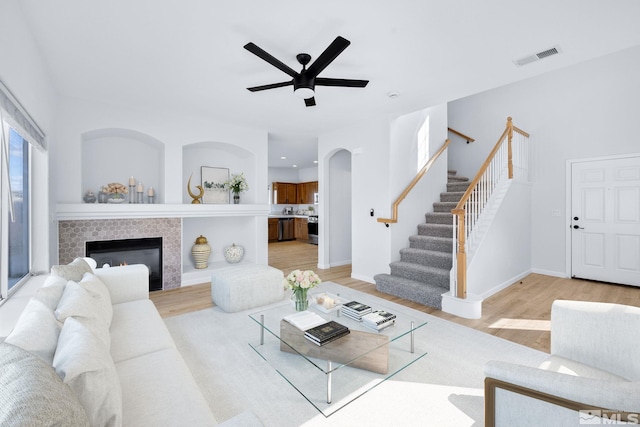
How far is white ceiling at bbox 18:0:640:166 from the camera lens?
2.07 metres

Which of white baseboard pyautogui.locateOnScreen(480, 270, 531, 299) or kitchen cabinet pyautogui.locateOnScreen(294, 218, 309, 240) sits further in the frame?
kitchen cabinet pyautogui.locateOnScreen(294, 218, 309, 240)

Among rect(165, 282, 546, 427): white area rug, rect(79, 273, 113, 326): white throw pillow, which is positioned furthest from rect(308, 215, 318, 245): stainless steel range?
rect(79, 273, 113, 326): white throw pillow

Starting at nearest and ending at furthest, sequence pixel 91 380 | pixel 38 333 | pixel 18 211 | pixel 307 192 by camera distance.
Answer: pixel 91 380 → pixel 38 333 → pixel 18 211 → pixel 307 192

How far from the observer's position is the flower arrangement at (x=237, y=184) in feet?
17.0

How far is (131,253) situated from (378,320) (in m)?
3.75

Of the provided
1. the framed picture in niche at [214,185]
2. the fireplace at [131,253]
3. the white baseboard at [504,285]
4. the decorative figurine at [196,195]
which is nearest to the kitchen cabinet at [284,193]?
the framed picture in niche at [214,185]

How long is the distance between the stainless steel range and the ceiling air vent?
7079 mm

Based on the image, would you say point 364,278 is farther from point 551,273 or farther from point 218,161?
point 551,273

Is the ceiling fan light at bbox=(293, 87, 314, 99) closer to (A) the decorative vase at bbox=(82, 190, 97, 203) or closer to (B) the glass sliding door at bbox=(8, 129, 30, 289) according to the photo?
(B) the glass sliding door at bbox=(8, 129, 30, 289)

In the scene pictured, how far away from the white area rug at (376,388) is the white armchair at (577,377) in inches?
25.1

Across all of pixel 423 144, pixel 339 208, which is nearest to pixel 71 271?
pixel 339 208

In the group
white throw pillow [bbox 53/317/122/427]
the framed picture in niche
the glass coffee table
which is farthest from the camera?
the framed picture in niche

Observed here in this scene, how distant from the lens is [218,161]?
5.33m

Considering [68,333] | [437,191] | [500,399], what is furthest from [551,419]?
[437,191]
